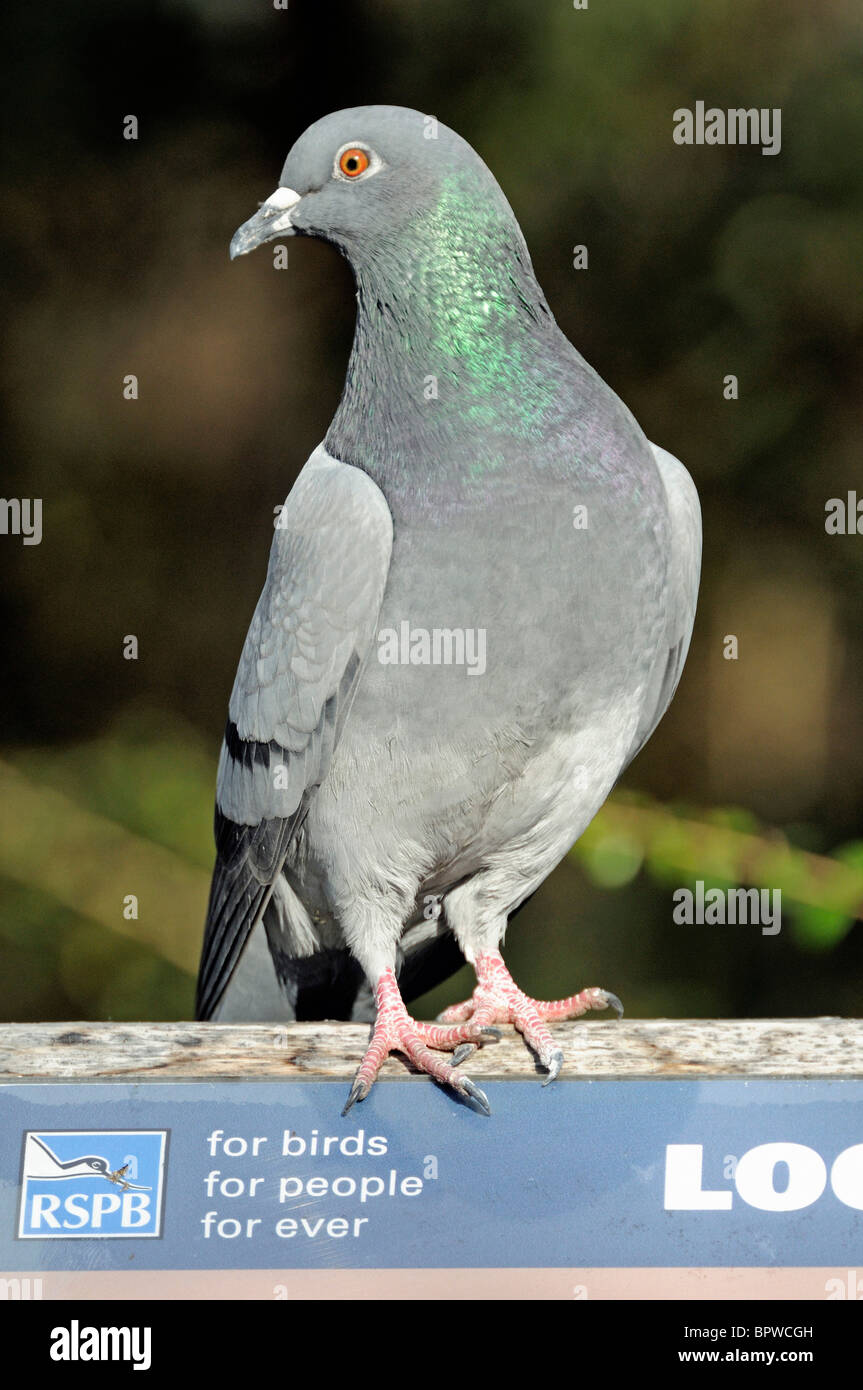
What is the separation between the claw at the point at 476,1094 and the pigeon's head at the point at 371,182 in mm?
1305

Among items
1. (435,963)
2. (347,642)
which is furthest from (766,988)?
(347,642)

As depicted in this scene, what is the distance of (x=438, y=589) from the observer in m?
2.19

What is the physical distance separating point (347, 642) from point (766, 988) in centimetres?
193

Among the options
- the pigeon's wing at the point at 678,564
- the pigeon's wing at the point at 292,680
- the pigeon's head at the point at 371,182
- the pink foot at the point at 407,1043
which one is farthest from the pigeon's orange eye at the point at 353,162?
the pink foot at the point at 407,1043

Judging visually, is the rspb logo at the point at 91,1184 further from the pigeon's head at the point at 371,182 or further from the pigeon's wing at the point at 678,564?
the pigeon's head at the point at 371,182

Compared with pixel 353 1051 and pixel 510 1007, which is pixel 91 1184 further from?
pixel 510 1007

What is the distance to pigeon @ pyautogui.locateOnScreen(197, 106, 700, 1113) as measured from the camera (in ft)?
7.24

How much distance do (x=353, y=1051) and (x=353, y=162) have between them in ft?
4.64

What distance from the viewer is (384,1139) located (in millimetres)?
1974

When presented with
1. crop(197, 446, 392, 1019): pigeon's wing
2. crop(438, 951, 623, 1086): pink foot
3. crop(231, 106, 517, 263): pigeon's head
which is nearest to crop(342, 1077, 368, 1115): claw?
crop(438, 951, 623, 1086): pink foot

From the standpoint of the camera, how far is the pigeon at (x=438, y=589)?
2207mm

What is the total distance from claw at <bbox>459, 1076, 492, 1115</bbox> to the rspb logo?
0.41 meters

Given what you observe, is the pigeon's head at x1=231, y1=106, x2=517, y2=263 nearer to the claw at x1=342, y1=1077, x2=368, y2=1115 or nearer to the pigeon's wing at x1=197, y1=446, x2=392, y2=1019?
the pigeon's wing at x1=197, y1=446, x2=392, y2=1019

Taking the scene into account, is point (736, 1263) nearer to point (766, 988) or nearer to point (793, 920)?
point (793, 920)
